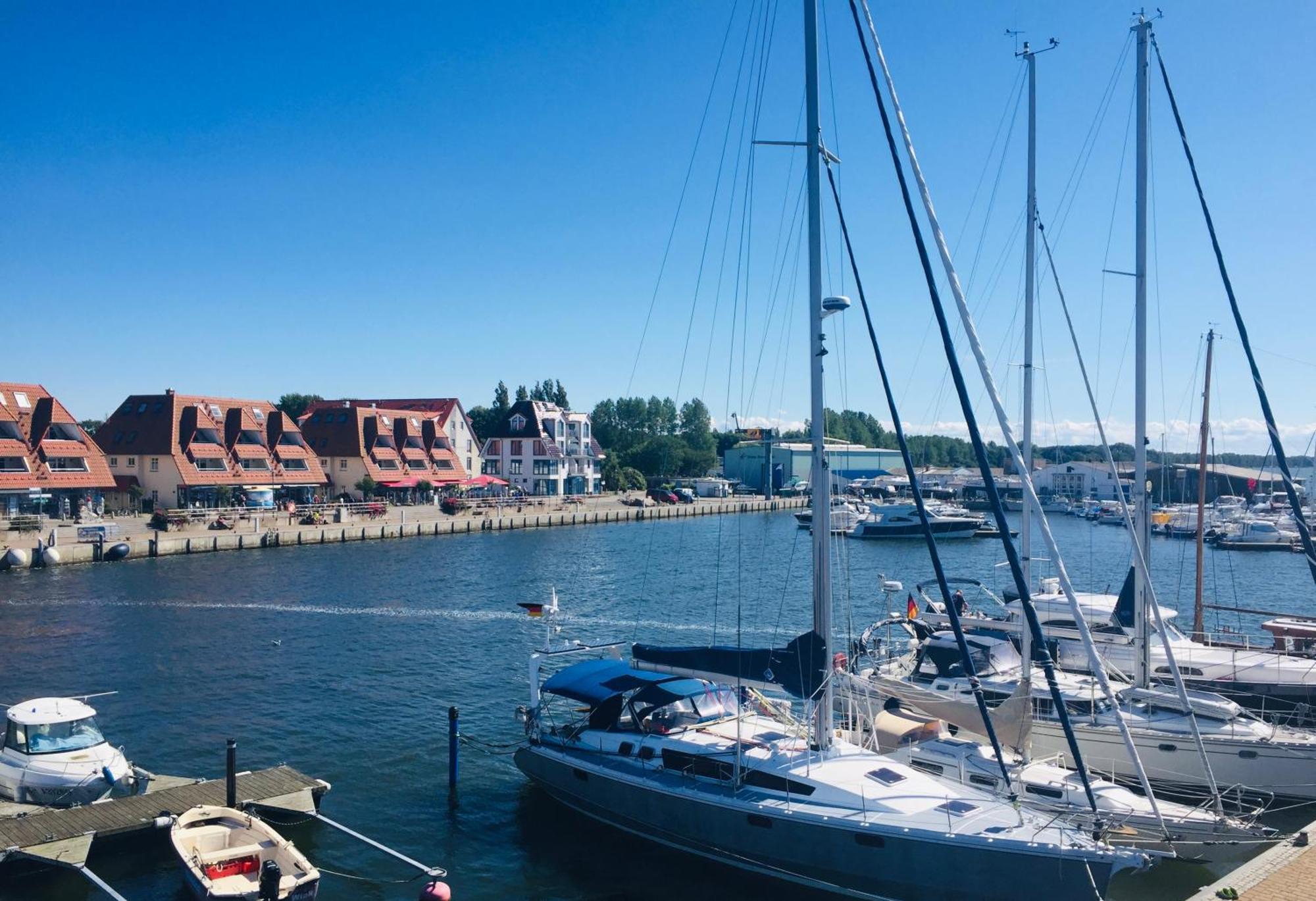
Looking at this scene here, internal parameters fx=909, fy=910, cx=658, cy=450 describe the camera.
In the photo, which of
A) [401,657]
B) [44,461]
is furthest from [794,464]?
[401,657]

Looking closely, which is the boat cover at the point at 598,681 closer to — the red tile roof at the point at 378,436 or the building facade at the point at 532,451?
the red tile roof at the point at 378,436

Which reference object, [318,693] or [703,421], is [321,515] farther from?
[703,421]

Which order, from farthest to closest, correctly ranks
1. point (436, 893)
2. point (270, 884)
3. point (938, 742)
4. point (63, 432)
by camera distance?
point (63, 432), point (938, 742), point (436, 893), point (270, 884)

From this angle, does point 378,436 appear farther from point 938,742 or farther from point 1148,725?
point 1148,725

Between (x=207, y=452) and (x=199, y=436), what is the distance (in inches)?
83.8

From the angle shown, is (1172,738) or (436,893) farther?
(1172,738)

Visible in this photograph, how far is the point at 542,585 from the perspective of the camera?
169 feet

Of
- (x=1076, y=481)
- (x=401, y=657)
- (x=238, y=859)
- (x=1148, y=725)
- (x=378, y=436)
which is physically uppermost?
(x=378, y=436)

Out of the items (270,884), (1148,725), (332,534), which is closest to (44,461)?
(332,534)

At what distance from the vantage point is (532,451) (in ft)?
357

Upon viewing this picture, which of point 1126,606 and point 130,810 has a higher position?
point 1126,606

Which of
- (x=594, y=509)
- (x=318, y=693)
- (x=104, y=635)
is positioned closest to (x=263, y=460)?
(x=594, y=509)

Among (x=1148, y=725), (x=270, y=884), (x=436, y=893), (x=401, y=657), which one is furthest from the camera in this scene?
(x=401, y=657)

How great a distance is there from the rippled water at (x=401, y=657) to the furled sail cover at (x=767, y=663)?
1769mm
